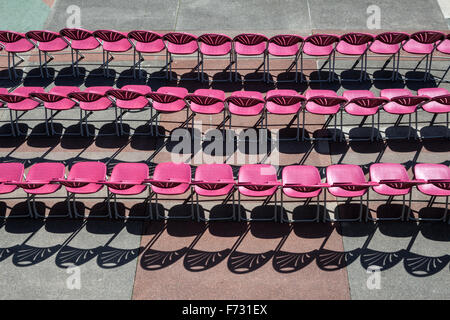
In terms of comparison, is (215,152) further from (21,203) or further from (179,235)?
(21,203)

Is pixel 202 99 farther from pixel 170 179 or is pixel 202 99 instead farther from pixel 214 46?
pixel 214 46

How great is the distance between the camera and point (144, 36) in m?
11.8

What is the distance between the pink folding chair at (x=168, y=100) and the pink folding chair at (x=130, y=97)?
0.18m

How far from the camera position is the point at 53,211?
1029 centimetres

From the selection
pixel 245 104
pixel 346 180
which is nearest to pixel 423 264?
pixel 346 180

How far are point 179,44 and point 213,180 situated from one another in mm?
3259

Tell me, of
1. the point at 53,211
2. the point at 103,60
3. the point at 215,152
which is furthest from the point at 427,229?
the point at 103,60

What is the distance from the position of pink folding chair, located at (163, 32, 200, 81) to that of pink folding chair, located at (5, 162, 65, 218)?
3.19 meters

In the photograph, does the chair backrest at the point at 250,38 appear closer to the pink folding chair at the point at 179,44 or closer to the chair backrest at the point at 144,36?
the pink folding chair at the point at 179,44

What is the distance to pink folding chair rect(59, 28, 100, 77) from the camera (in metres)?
11.6

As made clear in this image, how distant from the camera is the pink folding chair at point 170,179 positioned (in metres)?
9.43

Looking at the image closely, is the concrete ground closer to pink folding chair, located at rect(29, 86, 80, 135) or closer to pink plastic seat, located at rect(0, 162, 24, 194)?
pink folding chair, located at rect(29, 86, 80, 135)

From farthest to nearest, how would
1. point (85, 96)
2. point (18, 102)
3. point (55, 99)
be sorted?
point (18, 102) → point (55, 99) → point (85, 96)

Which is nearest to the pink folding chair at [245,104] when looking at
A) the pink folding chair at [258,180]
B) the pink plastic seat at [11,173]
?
the pink folding chair at [258,180]
